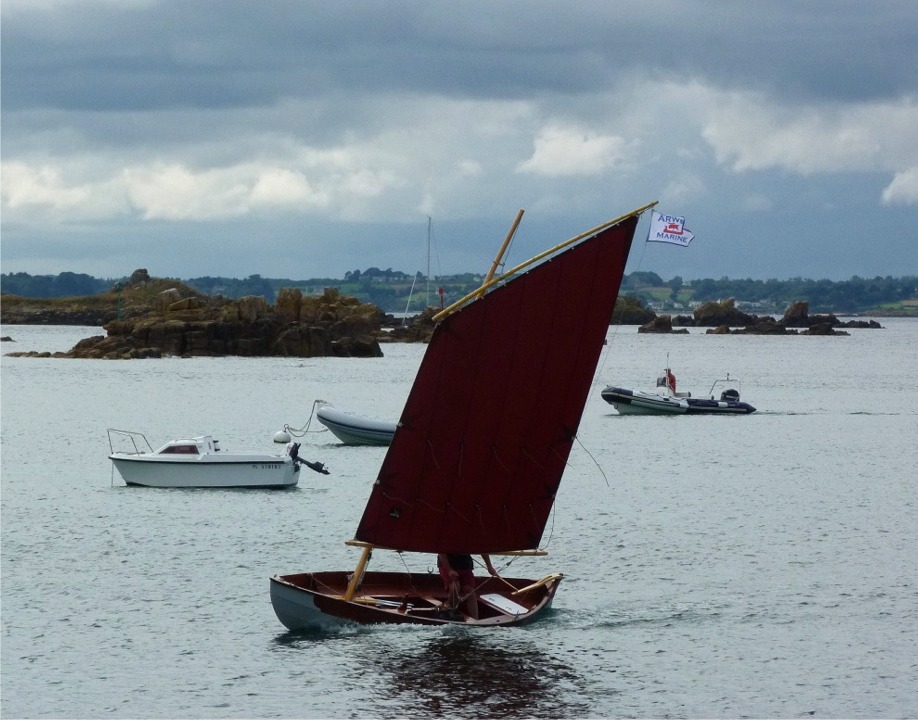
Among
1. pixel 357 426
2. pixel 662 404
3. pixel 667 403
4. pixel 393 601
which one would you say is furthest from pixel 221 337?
pixel 393 601

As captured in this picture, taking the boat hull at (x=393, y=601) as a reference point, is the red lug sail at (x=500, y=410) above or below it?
above

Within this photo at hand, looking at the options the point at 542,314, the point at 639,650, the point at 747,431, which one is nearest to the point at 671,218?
the point at 542,314

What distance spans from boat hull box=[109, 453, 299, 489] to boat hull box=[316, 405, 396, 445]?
1623 centimetres

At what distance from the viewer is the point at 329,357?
164 m

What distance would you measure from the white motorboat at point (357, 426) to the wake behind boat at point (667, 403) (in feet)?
86.3

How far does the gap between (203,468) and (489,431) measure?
2288cm

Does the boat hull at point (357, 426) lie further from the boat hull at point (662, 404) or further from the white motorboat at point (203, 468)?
the boat hull at point (662, 404)

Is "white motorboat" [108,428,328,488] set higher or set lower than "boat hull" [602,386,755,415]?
lower

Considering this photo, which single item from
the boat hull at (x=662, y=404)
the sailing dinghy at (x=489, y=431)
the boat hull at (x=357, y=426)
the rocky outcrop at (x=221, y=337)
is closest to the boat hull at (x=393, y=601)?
the sailing dinghy at (x=489, y=431)

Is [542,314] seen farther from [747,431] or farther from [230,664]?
[747,431]

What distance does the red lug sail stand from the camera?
26.9m

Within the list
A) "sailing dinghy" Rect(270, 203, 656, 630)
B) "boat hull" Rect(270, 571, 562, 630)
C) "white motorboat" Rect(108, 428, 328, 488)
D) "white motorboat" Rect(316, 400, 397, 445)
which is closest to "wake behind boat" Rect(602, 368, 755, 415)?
"white motorboat" Rect(316, 400, 397, 445)

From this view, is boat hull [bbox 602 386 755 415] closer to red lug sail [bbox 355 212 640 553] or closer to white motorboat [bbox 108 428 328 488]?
white motorboat [bbox 108 428 328 488]

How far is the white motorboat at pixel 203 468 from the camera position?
159ft
